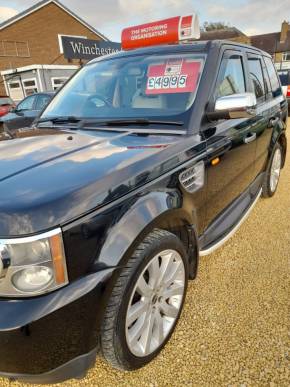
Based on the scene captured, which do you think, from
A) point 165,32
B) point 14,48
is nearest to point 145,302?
point 165,32

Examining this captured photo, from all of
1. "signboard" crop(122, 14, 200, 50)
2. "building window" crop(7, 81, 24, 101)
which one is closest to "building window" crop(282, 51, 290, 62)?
"building window" crop(7, 81, 24, 101)

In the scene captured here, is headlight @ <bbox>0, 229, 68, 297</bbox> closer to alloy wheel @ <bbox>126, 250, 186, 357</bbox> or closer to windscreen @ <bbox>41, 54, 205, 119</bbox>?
alloy wheel @ <bbox>126, 250, 186, 357</bbox>

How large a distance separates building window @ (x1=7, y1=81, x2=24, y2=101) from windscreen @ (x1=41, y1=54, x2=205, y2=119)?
74.1ft

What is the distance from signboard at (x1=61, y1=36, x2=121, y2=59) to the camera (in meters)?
18.0

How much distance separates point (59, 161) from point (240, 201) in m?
2.01

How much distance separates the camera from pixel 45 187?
4.48ft

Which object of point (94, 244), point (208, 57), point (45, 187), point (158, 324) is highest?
point (208, 57)

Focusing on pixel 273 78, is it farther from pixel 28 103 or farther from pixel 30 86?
pixel 30 86

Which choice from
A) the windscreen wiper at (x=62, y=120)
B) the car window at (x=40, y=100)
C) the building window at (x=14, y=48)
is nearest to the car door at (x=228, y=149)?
the windscreen wiper at (x=62, y=120)

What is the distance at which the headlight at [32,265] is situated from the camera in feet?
4.12

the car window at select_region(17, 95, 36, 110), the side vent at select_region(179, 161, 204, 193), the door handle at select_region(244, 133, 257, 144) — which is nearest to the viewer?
the side vent at select_region(179, 161, 204, 193)

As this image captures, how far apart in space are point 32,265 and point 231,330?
4.86ft

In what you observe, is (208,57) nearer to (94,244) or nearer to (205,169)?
(205,169)

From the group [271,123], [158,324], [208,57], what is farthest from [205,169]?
[271,123]
